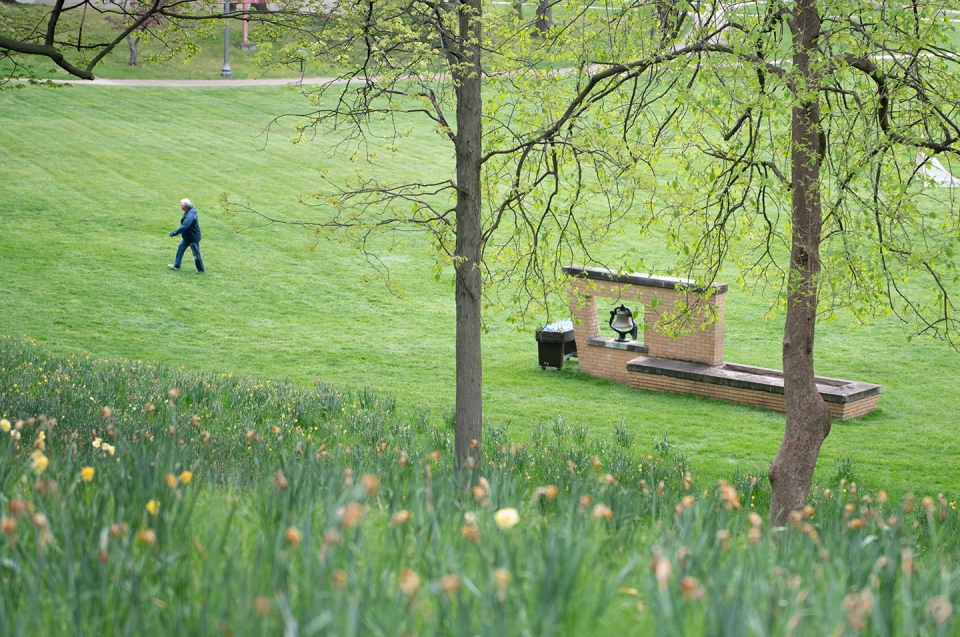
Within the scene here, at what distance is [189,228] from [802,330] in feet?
54.3

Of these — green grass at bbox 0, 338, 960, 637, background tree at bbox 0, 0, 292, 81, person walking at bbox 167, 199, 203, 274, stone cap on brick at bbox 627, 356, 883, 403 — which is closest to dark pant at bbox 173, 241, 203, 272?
person walking at bbox 167, 199, 203, 274

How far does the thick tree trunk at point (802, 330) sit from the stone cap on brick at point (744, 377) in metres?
5.70

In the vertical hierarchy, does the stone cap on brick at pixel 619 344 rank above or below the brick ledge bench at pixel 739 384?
above

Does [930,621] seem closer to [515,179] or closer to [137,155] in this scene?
[515,179]

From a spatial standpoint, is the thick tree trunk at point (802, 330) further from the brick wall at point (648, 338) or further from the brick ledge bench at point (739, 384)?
the brick wall at point (648, 338)

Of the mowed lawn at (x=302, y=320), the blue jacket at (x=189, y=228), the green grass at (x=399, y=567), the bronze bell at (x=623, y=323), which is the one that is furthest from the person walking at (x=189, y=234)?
the green grass at (x=399, y=567)

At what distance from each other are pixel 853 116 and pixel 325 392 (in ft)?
21.6

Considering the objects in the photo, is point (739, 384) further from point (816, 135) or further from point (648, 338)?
point (816, 135)

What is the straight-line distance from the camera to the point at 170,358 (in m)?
14.5

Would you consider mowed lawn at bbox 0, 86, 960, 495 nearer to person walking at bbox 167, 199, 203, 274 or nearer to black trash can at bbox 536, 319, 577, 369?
black trash can at bbox 536, 319, 577, 369

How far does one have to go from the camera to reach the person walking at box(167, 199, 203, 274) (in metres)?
19.9

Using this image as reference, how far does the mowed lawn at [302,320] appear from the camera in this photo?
1179 cm

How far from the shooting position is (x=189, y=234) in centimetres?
2041

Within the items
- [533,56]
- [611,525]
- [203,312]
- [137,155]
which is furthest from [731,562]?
[137,155]
